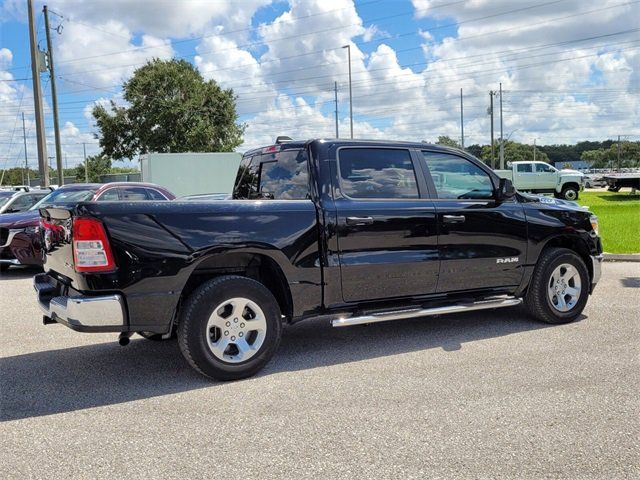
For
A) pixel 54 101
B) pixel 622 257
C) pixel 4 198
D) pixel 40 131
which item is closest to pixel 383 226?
pixel 622 257

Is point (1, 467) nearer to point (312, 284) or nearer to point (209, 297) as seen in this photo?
point (209, 297)

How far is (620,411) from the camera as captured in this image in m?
3.96

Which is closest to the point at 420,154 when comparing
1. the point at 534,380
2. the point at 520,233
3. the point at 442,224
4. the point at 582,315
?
the point at 442,224

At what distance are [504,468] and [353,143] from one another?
3129 mm

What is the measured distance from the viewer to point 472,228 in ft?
19.0

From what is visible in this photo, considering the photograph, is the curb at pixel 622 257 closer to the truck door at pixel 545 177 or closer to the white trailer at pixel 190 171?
the white trailer at pixel 190 171

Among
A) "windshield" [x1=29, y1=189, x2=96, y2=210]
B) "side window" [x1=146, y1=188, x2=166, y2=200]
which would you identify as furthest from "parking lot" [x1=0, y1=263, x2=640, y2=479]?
"windshield" [x1=29, y1=189, x2=96, y2=210]

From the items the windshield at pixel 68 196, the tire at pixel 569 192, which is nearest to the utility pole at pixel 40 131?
the windshield at pixel 68 196

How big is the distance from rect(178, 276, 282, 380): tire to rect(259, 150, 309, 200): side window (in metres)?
1.01

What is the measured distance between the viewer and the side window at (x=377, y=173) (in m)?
5.35

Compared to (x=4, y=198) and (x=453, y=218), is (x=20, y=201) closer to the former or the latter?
(x=4, y=198)

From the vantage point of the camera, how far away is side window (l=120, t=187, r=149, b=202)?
36.3 feet

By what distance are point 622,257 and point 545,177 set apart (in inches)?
956

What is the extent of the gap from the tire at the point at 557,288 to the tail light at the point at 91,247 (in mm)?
4197
